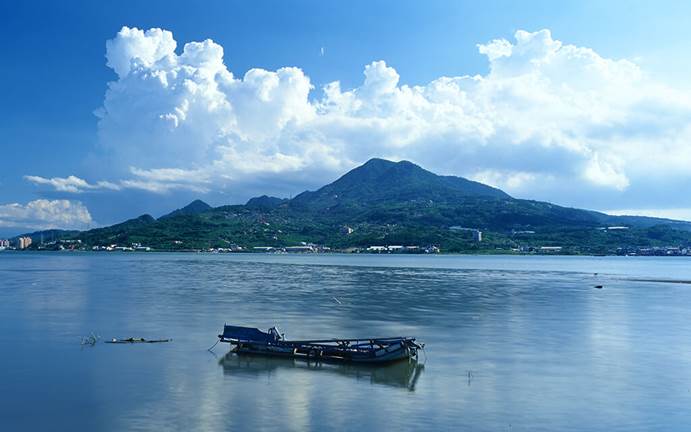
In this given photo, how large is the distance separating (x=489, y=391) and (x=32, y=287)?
9047 cm

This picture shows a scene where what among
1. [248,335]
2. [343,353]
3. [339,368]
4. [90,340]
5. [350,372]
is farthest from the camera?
[90,340]

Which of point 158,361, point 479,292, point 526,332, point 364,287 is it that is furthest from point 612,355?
point 364,287

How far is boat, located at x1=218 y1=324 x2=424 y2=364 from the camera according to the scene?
135ft

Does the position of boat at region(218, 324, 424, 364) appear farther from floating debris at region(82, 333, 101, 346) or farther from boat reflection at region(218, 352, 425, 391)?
floating debris at region(82, 333, 101, 346)

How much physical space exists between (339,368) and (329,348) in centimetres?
220

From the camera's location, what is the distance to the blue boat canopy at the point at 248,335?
4409 cm

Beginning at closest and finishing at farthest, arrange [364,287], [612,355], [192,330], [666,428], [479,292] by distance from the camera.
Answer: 1. [666,428]
2. [612,355]
3. [192,330]
4. [479,292]
5. [364,287]

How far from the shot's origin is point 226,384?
35625 millimetres

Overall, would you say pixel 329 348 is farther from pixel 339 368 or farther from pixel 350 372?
pixel 350 372

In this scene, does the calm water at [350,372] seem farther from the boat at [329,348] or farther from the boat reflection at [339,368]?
the boat at [329,348]

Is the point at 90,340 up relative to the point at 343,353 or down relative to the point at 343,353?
down

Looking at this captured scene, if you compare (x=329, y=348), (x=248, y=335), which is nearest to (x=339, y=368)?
(x=329, y=348)

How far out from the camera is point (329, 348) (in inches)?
1646

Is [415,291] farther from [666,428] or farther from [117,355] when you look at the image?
[666,428]
